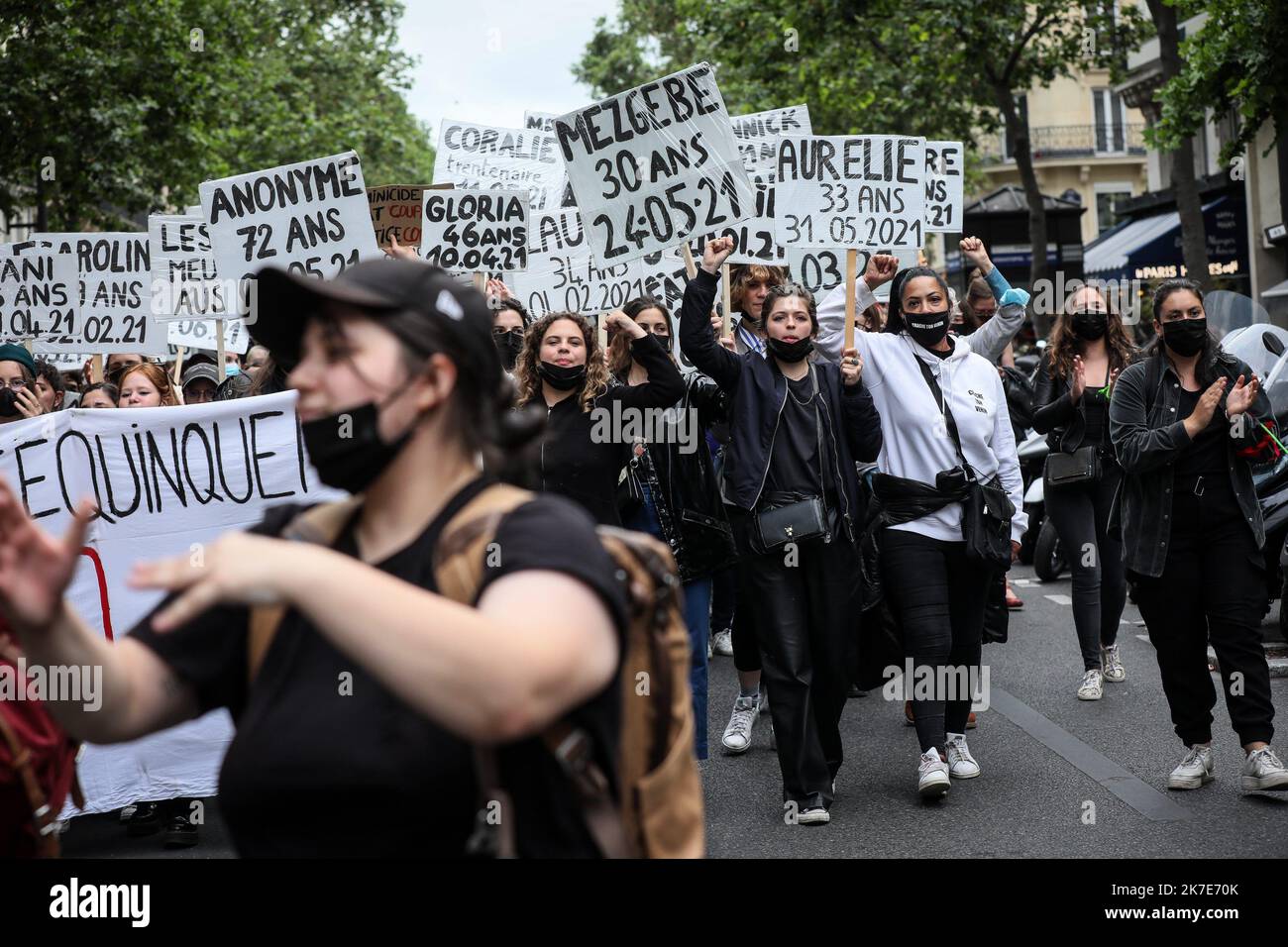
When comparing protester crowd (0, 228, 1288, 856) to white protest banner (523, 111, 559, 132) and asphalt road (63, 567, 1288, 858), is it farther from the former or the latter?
white protest banner (523, 111, 559, 132)

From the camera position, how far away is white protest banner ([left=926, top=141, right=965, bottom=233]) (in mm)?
11500

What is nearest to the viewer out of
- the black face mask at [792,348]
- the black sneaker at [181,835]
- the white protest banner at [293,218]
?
the black sneaker at [181,835]

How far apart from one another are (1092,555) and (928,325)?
8.13 feet

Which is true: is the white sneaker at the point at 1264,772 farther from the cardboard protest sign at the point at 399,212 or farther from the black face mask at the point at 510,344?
the cardboard protest sign at the point at 399,212

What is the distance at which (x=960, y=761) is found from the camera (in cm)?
731

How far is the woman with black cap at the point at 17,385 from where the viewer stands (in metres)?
7.91

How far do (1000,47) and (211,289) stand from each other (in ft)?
56.4

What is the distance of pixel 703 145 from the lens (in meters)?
9.08

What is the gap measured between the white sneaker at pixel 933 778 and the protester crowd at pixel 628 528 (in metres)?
0.01

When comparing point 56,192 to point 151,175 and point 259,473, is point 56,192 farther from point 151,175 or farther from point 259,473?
point 259,473

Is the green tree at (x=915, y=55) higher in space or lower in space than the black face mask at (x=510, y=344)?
higher

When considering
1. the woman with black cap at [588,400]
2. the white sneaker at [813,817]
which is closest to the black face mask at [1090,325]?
the woman with black cap at [588,400]

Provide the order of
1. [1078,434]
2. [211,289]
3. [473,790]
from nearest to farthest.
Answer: [473,790] < [1078,434] < [211,289]
